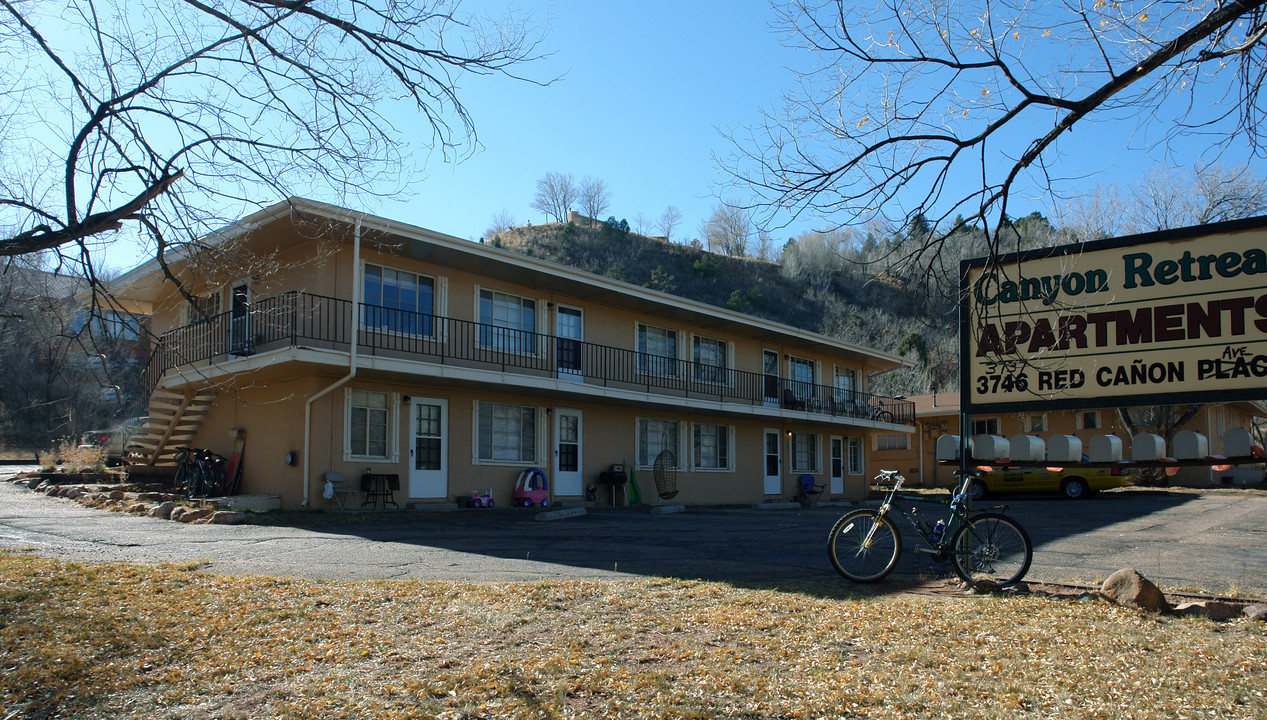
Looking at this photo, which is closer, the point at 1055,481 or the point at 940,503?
the point at 940,503

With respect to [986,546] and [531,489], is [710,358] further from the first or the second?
[986,546]

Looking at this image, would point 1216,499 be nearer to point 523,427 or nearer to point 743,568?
point 523,427

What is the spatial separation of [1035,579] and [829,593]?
2.05 meters

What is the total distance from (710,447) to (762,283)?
4700 cm

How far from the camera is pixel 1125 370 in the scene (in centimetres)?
638

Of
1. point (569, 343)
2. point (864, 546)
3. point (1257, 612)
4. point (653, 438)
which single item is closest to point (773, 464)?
point (653, 438)

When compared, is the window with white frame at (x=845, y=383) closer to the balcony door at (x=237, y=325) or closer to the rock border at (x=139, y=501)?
the balcony door at (x=237, y=325)

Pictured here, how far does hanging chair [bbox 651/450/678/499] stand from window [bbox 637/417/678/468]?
0.32m

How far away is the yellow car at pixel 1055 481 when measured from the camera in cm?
2410

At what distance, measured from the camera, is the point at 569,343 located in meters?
18.8

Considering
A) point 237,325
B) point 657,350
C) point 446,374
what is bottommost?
point 446,374

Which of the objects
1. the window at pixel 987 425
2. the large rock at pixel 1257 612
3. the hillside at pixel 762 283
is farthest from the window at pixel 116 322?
the hillside at pixel 762 283

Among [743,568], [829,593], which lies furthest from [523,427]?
[829,593]

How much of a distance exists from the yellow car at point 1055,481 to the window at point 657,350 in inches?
352
